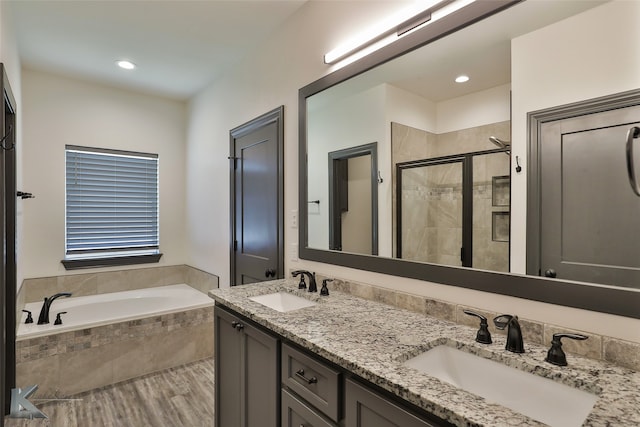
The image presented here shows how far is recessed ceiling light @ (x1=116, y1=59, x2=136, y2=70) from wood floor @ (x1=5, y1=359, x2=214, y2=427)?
111 inches

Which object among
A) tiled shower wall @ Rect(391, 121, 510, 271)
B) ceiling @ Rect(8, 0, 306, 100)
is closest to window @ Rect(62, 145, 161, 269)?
ceiling @ Rect(8, 0, 306, 100)

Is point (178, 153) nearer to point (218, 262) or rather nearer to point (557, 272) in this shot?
point (218, 262)

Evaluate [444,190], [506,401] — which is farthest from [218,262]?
[506,401]

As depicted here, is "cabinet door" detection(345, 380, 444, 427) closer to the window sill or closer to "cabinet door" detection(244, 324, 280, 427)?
"cabinet door" detection(244, 324, 280, 427)

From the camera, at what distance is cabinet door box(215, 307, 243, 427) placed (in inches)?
64.4

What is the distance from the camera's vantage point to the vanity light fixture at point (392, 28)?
1.36 m

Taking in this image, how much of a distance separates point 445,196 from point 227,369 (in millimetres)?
1422

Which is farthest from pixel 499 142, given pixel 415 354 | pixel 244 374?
pixel 244 374

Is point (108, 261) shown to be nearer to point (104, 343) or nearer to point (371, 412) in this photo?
point (104, 343)

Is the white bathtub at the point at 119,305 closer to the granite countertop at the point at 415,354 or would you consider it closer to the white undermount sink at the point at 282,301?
the white undermount sink at the point at 282,301

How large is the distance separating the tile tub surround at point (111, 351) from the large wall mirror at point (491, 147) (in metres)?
1.95

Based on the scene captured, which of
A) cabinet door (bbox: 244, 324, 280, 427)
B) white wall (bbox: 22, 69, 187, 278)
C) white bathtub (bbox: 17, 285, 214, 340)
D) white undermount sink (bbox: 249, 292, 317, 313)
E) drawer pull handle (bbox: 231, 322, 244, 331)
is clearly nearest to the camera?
cabinet door (bbox: 244, 324, 280, 427)

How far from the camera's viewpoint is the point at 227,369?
1.74 meters

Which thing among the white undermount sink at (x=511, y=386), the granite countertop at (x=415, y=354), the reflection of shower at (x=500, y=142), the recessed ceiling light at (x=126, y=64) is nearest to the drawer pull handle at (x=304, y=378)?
the granite countertop at (x=415, y=354)
